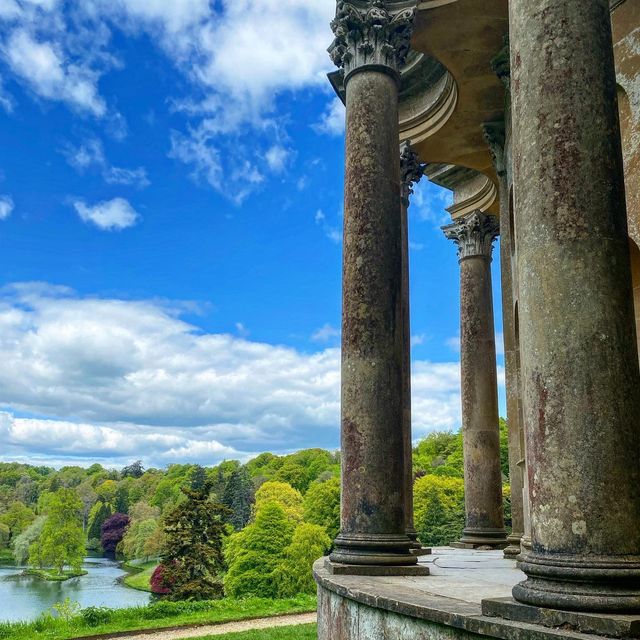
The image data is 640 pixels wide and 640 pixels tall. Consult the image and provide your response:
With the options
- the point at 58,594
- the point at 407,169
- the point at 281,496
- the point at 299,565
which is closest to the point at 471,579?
the point at 407,169

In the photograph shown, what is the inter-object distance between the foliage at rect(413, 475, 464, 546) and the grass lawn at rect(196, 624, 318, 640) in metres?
51.0

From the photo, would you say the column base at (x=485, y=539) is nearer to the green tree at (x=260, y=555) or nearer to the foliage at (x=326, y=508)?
the green tree at (x=260, y=555)

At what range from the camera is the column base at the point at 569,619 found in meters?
10.8

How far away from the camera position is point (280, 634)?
5762 centimetres

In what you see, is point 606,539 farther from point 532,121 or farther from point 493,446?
point 493,446

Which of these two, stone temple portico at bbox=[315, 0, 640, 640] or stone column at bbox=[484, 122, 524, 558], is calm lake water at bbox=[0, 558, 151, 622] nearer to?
stone column at bbox=[484, 122, 524, 558]

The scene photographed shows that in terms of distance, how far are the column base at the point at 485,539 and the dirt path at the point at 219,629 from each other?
29365 millimetres

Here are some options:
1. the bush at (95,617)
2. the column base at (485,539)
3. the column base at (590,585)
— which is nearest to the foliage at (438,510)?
the bush at (95,617)

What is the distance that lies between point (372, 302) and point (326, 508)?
137 m

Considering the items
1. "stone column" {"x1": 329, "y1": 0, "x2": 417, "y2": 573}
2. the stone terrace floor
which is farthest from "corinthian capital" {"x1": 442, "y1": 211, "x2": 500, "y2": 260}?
"stone column" {"x1": 329, "y1": 0, "x2": 417, "y2": 573}

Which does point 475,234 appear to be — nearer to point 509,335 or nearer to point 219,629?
point 509,335

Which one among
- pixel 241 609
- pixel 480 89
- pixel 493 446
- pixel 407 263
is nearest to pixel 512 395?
pixel 493 446

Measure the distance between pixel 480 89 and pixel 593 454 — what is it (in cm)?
2842

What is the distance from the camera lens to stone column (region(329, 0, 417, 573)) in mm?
22219
